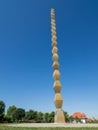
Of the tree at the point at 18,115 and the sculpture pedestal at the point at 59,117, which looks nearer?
the sculpture pedestal at the point at 59,117

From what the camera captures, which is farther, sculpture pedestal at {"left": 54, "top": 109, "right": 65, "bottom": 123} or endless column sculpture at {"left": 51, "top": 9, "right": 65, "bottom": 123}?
endless column sculpture at {"left": 51, "top": 9, "right": 65, "bottom": 123}

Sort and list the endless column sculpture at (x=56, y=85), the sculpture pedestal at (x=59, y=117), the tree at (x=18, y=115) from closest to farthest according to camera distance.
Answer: the sculpture pedestal at (x=59, y=117)
the endless column sculpture at (x=56, y=85)
the tree at (x=18, y=115)

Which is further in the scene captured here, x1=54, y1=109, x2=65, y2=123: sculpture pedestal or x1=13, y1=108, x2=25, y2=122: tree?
x1=13, y1=108, x2=25, y2=122: tree

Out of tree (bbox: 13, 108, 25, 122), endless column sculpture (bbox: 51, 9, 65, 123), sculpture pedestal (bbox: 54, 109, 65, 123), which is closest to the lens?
sculpture pedestal (bbox: 54, 109, 65, 123)

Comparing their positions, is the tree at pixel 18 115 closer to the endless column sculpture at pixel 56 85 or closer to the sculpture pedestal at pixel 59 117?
the endless column sculpture at pixel 56 85

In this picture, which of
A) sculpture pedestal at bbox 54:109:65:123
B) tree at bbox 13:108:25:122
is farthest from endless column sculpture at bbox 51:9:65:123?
tree at bbox 13:108:25:122

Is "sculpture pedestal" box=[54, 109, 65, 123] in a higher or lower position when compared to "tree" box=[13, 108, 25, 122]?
lower

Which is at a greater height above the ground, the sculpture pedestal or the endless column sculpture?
the endless column sculpture

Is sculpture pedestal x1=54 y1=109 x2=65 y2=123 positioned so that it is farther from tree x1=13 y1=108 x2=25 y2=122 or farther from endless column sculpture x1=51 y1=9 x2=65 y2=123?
tree x1=13 y1=108 x2=25 y2=122

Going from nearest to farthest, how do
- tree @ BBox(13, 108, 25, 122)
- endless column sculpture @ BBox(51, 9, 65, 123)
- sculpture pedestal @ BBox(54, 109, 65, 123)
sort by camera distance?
1. sculpture pedestal @ BBox(54, 109, 65, 123)
2. endless column sculpture @ BBox(51, 9, 65, 123)
3. tree @ BBox(13, 108, 25, 122)

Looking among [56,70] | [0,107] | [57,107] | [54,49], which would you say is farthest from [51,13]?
[0,107]

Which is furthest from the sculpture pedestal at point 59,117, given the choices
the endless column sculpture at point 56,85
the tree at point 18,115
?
the tree at point 18,115

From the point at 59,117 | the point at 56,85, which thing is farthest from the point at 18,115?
the point at 59,117

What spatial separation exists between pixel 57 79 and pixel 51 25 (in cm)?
655
